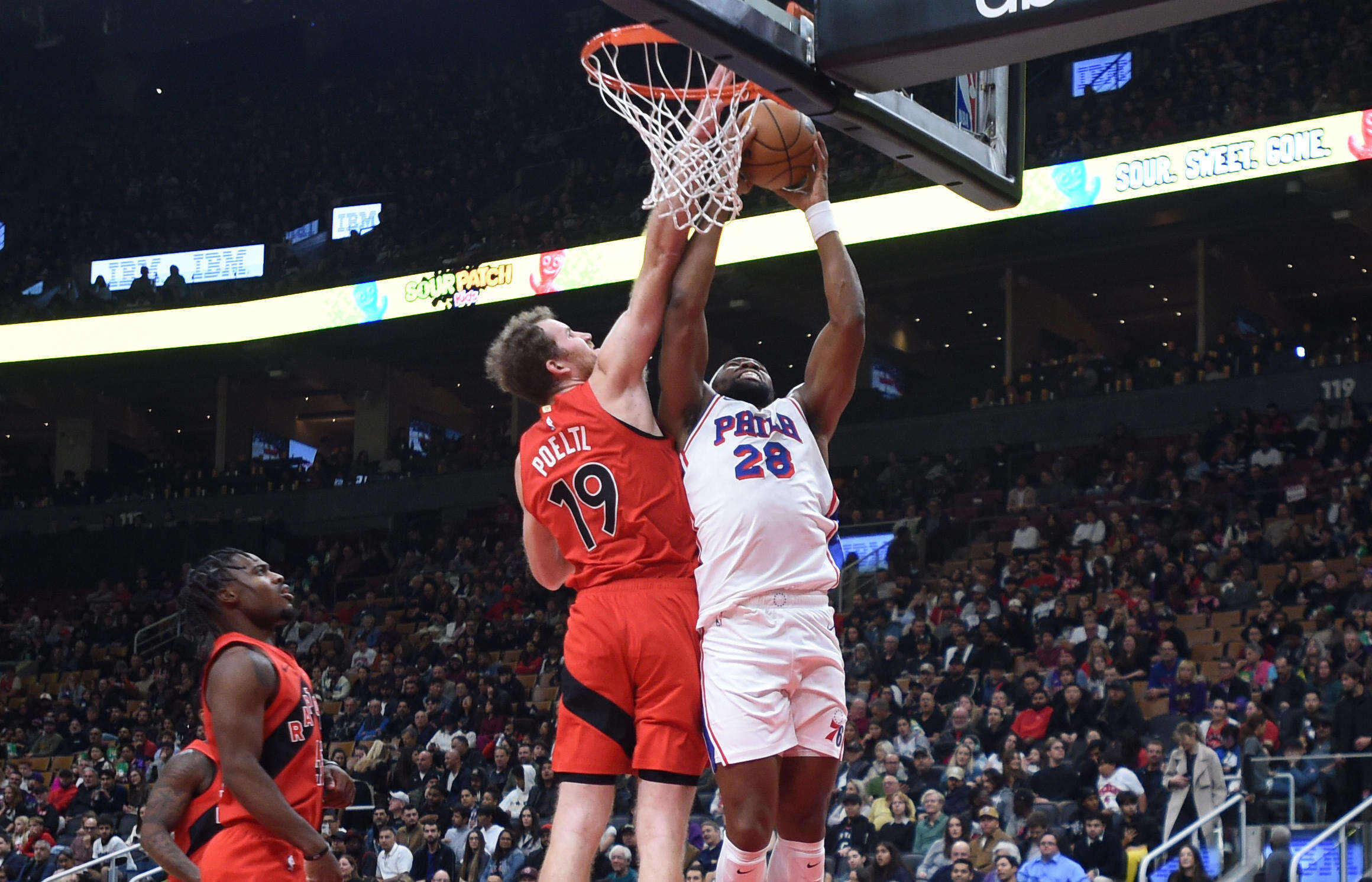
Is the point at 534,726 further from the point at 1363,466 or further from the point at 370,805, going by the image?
the point at 1363,466

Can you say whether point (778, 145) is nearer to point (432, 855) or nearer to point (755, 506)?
point (755, 506)

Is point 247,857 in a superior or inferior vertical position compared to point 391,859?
superior

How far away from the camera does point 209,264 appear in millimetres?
29578

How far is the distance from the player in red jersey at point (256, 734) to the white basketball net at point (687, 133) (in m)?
1.55

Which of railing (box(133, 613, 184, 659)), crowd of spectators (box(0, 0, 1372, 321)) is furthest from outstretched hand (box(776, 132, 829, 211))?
railing (box(133, 613, 184, 659))

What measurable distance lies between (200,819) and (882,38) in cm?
282

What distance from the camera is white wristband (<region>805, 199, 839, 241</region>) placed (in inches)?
171

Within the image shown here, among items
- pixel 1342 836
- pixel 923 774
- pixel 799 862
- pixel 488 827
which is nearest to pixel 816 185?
pixel 799 862

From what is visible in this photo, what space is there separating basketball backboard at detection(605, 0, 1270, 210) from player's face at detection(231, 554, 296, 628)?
6.21ft

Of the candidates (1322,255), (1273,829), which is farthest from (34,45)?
(1273,829)

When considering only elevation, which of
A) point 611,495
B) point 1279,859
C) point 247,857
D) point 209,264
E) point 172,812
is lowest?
point 1279,859

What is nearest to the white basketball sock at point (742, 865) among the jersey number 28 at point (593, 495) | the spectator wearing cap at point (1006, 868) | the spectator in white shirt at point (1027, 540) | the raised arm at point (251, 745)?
the jersey number 28 at point (593, 495)

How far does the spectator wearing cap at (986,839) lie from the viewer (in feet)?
35.1

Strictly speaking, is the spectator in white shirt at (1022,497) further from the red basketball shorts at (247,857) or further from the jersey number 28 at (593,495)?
the red basketball shorts at (247,857)
